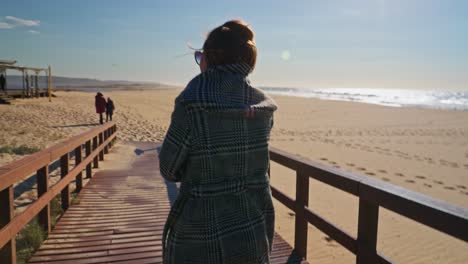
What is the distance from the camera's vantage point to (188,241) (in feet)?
4.47

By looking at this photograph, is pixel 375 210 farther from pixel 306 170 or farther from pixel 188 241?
pixel 188 241

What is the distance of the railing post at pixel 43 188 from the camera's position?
10.7 ft

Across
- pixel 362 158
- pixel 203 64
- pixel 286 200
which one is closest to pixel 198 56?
pixel 203 64

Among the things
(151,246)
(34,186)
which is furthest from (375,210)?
(34,186)

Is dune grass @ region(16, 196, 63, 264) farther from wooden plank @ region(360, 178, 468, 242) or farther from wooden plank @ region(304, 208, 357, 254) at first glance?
wooden plank @ region(360, 178, 468, 242)

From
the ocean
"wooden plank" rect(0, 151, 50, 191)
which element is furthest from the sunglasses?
the ocean

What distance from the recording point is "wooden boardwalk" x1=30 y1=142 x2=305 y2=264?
10.2 feet

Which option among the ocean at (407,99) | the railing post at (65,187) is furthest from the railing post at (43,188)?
the ocean at (407,99)

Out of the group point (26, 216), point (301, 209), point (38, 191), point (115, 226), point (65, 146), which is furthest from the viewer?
point (65, 146)

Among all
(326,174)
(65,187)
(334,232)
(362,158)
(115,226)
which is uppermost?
(326,174)

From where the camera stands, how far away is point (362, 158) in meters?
10.9

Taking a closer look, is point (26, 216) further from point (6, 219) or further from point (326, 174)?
point (326, 174)

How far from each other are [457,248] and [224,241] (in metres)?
4.79

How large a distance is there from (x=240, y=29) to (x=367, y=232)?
154cm
